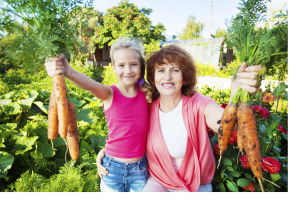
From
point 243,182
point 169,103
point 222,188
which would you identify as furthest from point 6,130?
point 243,182

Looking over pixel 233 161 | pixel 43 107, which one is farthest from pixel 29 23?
pixel 43 107

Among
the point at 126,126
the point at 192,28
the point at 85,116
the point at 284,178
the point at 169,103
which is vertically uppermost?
the point at 192,28

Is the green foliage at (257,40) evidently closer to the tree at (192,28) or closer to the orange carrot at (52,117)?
the orange carrot at (52,117)

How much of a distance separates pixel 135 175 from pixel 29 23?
57.5 inches

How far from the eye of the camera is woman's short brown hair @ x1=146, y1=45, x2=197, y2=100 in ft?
5.24

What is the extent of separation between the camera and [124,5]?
13.5 m

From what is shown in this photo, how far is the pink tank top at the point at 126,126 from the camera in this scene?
1.63 meters

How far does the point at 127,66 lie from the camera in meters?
1.60

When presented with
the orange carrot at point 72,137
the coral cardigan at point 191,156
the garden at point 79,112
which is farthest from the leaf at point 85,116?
the coral cardigan at point 191,156

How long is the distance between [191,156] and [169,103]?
1.76 ft

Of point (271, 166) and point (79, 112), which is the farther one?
point (79, 112)

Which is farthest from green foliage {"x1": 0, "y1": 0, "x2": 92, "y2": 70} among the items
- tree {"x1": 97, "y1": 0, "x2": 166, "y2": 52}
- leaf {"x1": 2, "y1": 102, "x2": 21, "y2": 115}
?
tree {"x1": 97, "y1": 0, "x2": 166, "y2": 52}

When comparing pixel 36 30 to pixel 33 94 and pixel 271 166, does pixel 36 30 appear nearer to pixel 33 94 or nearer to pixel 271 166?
pixel 271 166
